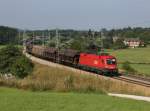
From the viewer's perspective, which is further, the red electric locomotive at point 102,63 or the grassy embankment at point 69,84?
the red electric locomotive at point 102,63

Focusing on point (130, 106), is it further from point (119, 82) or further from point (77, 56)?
point (77, 56)

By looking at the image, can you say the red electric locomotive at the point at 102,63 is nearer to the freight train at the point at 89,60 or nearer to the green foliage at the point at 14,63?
the freight train at the point at 89,60

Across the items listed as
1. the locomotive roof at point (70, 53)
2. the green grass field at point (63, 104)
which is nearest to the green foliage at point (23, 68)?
the locomotive roof at point (70, 53)

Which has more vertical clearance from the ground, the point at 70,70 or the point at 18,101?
the point at 18,101

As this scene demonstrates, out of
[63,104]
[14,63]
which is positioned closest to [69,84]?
[63,104]

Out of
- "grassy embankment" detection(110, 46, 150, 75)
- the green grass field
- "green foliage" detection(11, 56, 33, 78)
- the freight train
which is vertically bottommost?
"grassy embankment" detection(110, 46, 150, 75)

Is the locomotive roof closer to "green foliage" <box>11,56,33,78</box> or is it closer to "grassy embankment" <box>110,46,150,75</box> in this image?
"green foliage" <box>11,56,33,78</box>

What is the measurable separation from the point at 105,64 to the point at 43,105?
3609 cm

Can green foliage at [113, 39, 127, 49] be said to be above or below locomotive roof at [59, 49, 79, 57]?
below

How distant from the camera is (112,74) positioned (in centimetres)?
4672

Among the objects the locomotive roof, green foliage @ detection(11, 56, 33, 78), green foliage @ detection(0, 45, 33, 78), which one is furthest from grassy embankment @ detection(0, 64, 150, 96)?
the locomotive roof

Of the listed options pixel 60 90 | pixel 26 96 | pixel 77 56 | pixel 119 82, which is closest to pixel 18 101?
pixel 26 96

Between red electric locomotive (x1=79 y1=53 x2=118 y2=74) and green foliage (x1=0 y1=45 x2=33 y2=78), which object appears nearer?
red electric locomotive (x1=79 y1=53 x2=118 y2=74)

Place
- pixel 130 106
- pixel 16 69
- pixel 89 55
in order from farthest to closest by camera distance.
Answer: pixel 16 69
pixel 89 55
pixel 130 106
